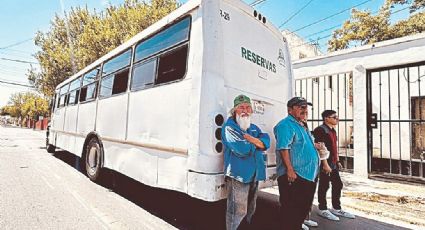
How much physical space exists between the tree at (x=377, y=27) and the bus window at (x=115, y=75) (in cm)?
1910

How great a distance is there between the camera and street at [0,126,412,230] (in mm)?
3742

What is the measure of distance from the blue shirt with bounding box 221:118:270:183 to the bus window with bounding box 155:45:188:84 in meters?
1.03

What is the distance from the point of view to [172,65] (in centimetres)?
374

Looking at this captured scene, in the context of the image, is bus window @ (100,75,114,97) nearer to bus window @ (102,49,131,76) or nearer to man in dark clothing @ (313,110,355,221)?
bus window @ (102,49,131,76)

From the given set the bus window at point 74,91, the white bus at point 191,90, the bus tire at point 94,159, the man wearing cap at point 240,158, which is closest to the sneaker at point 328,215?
the white bus at point 191,90

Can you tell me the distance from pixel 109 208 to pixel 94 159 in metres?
2.17

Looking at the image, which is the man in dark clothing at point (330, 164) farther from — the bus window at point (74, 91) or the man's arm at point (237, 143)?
the bus window at point (74, 91)

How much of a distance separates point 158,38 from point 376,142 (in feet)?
35.1

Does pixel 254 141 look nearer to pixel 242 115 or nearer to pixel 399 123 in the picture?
pixel 242 115

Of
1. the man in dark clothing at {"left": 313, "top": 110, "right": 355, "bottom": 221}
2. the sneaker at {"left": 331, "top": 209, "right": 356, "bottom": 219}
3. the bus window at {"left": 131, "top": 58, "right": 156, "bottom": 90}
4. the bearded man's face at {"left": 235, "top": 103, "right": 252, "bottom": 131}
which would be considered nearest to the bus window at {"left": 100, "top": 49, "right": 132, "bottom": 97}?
the bus window at {"left": 131, "top": 58, "right": 156, "bottom": 90}

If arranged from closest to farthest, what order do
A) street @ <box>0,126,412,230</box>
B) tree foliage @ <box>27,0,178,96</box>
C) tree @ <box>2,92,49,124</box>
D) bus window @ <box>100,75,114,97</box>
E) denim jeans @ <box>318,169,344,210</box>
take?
street @ <box>0,126,412,230</box>, denim jeans @ <box>318,169,344,210</box>, bus window @ <box>100,75,114,97</box>, tree foliage @ <box>27,0,178,96</box>, tree @ <box>2,92,49,124</box>

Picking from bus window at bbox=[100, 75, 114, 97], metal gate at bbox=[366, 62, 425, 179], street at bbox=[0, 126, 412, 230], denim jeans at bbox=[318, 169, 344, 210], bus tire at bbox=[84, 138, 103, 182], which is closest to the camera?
street at bbox=[0, 126, 412, 230]

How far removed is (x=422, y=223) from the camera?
419cm

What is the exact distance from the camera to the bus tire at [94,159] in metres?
5.74
